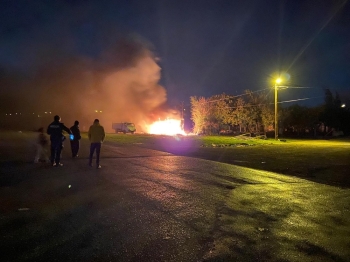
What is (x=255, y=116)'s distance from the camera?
55.4 m

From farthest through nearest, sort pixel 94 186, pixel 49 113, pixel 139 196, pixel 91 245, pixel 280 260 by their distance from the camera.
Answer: pixel 49 113 → pixel 94 186 → pixel 139 196 → pixel 91 245 → pixel 280 260

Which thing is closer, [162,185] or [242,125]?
[162,185]

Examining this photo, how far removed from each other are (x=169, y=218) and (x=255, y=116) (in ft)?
168

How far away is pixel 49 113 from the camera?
7631 centimetres

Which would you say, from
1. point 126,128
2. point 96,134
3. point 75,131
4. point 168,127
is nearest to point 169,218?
point 96,134

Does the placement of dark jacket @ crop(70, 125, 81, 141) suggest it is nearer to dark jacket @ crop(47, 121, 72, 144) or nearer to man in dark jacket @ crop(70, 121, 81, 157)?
man in dark jacket @ crop(70, 121, 81, 157)

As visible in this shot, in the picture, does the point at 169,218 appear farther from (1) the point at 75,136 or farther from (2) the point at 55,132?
(1) the point at 75,136

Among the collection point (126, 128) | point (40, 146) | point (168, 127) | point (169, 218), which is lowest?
point (169, 218)

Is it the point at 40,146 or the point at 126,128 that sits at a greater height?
the point at 126,128

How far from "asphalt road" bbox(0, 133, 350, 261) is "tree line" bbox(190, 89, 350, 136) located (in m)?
43.9

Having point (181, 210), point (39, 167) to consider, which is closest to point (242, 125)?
point (39, 167)

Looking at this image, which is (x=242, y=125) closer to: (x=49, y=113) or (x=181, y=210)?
(x=49, y=113)

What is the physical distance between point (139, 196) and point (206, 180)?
2.84 m

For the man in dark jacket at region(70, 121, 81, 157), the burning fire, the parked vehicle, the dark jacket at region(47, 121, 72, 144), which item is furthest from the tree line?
the dark jacket at region(47, 121, 72, 144)
